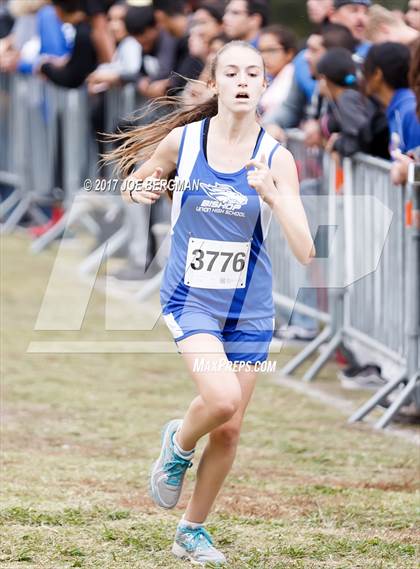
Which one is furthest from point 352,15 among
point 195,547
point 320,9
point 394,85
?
point 195,547

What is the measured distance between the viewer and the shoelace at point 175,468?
5.42 metres

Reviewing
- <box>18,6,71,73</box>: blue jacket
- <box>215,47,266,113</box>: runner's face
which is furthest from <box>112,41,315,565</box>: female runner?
<box>18,6,71,73</box>: blue jacket

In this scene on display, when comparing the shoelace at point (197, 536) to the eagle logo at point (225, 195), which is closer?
the eagle logo at point (225, 195)

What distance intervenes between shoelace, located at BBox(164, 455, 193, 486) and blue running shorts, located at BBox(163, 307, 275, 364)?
459 millimetres

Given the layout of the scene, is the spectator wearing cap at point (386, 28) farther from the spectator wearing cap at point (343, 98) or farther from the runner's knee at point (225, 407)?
the runner's knee at point (225, 407)

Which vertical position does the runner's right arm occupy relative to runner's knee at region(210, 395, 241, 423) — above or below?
above

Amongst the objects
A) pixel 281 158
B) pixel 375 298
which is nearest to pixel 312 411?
pixel 375 298

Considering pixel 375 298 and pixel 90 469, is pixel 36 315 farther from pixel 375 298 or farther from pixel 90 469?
pixel 90 469

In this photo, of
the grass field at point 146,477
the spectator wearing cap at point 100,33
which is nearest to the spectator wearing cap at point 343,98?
the grass field at point 146,477

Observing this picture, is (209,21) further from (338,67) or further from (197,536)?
(197,536)

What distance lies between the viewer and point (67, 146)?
14336 millimetres

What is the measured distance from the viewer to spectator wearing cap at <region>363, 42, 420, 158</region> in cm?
785

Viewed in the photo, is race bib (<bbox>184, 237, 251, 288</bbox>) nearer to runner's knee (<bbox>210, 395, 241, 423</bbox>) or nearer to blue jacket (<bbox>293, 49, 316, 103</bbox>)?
runner's knee (<bbox>210, 395, 241, 423</bbox>)

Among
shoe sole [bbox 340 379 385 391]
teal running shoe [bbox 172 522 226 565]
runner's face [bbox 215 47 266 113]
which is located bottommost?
shoe sole [bbox 340 379 385 391]
